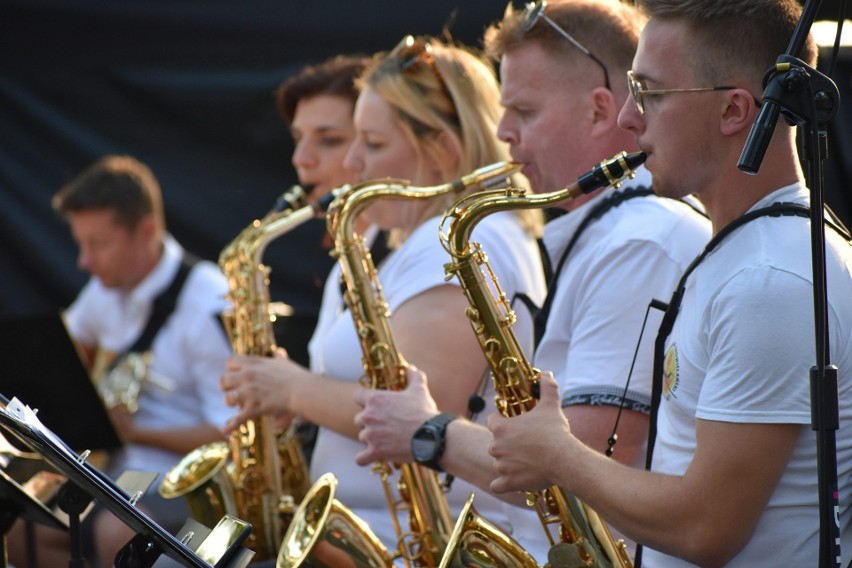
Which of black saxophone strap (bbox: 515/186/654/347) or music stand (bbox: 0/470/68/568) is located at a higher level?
black saxophone strap (bbox: 515/186/654/347)

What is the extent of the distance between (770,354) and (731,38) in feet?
2.26

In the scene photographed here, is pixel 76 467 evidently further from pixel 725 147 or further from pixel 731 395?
pixel 725 147

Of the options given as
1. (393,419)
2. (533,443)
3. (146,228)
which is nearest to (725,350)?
(533,443)

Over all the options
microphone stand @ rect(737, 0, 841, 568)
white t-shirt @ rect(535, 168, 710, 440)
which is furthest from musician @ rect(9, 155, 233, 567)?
microphone stand @ rect(737, 0, 841, 568)

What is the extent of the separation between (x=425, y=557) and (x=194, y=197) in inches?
170

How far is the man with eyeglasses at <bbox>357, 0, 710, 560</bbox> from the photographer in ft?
9.20

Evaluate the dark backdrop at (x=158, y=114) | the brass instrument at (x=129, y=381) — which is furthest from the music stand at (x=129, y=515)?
the dark backdrop at (x=158, y=114)

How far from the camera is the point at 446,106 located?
3805 mm

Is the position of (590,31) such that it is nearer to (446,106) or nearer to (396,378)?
(446,106)

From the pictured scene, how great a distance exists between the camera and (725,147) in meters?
2.37

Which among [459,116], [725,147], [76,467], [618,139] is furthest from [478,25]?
[76,467]

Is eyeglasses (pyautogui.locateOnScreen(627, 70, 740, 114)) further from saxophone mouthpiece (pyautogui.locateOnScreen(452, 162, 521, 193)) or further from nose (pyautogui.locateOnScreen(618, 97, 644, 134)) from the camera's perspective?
saxophone mouthpiece (pyautogui.locateOnScreen(452, 162, 521, 193))

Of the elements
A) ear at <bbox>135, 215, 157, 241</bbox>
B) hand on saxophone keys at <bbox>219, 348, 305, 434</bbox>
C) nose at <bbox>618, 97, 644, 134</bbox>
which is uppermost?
ear at <bbox>135, 215, 157, 241</bbox>

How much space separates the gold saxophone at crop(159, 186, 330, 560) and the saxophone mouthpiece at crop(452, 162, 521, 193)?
743 mm
